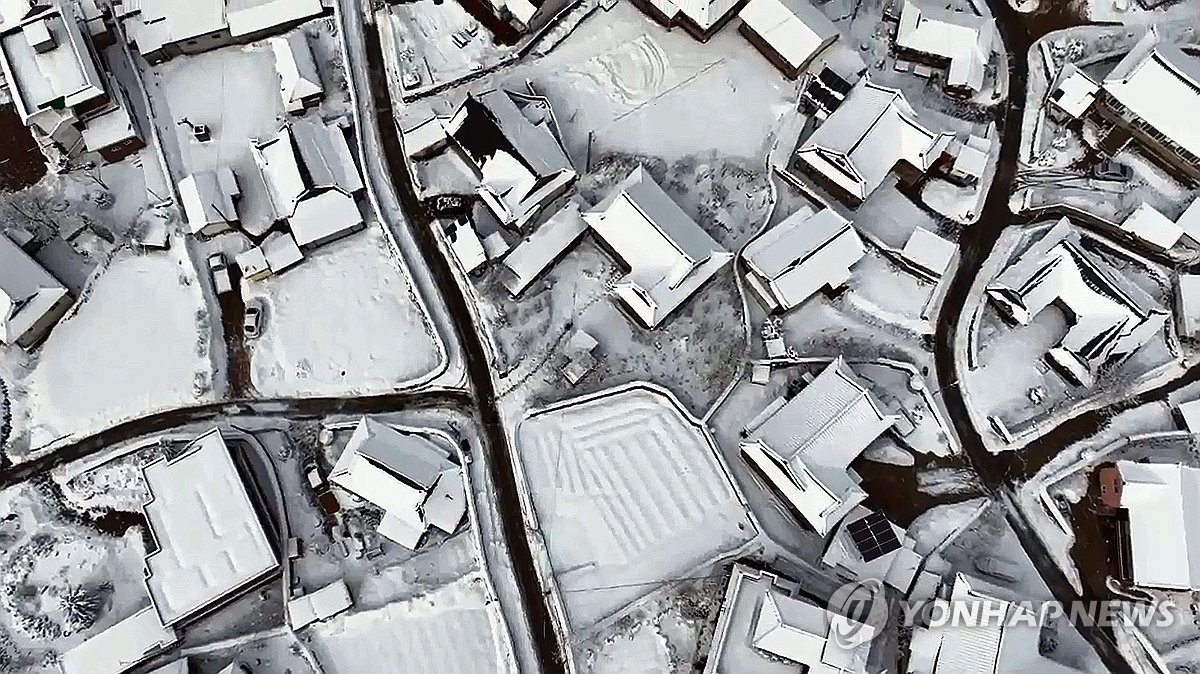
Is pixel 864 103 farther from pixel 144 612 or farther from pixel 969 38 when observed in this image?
pixel 144 612

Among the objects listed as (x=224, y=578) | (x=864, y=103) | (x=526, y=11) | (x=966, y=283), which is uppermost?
(x=526, y=11)

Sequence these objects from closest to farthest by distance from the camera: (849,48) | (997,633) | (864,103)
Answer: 1. (997,633)
2. (864,103)
3. (849,48)

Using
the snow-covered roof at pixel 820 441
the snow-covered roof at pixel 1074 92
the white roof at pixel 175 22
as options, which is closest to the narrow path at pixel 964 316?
the snow-covered roof at pixel 1074 92

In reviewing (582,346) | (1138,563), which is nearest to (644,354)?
(582,346)

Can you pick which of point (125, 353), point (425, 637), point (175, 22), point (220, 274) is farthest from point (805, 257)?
point (175, 22)

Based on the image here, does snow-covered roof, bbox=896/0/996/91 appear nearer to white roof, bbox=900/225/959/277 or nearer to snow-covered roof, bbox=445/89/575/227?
white roof, bbox=900/225/959/277

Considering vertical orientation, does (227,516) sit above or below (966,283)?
above
